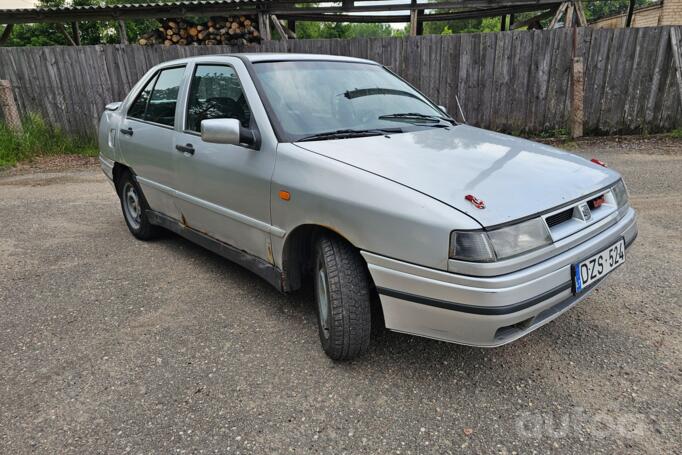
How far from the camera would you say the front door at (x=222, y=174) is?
9.13 feet

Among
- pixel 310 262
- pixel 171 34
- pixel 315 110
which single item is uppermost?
pixel 171 34

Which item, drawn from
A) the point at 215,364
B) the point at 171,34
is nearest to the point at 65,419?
the point at 215,364

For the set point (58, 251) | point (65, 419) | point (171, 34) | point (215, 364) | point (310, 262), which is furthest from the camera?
point (171, 34)

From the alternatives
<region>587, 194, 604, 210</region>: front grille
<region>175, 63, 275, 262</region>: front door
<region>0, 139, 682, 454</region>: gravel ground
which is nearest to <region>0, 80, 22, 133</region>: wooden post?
<region>0, 139, 682, 454</region>: gravel ground

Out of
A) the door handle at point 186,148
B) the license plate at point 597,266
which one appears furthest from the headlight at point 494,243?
the door handle at point 186,148

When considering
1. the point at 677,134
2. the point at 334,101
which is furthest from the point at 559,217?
the point at 677,134

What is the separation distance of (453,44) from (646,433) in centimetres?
781

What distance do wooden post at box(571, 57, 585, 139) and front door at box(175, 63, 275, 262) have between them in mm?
7086

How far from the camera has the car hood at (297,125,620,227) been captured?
205cm

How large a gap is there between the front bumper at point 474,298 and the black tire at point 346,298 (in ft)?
0.47

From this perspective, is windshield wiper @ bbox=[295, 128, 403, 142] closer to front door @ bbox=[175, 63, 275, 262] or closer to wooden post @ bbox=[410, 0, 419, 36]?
front door @ bbox=[175, 63, 275, 262]

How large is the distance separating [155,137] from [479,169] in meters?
2.70

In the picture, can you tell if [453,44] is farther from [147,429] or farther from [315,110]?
[147,429]

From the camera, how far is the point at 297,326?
9.66 ft
